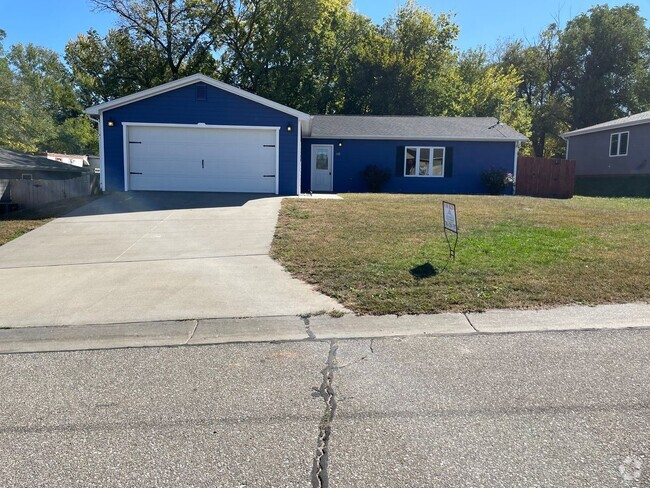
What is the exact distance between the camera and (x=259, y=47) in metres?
31.5

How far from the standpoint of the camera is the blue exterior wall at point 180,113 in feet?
58.1

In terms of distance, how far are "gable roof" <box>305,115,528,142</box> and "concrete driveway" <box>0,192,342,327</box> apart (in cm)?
1065

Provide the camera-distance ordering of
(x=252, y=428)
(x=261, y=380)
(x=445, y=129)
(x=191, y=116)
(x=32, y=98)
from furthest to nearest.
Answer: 1. (x=32, y=98)
2. (x=445, y=129)
3. (x=191, y=116)
4. (x=261, y=380)
5. (x=252, y=428)

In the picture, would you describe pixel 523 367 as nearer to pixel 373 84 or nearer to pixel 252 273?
pixel 252 273

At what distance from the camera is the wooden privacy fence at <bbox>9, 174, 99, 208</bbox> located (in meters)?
14.0

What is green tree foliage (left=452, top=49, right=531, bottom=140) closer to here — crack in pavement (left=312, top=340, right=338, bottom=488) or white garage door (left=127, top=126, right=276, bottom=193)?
white garage door (left=127, top=126, right=276, bottom=193)

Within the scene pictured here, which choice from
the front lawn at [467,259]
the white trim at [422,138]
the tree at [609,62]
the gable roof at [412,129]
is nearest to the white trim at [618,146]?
the gable roof at [412,129]

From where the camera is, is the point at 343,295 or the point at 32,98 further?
the point at 32,98

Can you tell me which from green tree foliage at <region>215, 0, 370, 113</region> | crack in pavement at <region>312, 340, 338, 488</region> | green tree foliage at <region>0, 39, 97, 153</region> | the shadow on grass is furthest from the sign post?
green tree foliage at <region>0, 39, 97, 153</region>

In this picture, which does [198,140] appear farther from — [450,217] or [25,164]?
[450,217]

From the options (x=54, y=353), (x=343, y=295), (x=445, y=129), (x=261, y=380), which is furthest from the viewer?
(x=445, y=129)

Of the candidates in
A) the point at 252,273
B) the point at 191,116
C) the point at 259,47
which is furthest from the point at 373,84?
the point at 252,273

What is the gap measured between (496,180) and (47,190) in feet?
57.0

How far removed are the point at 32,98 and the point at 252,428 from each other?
67723mm
